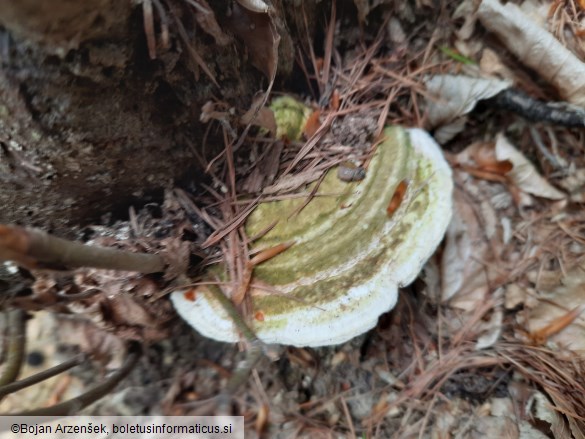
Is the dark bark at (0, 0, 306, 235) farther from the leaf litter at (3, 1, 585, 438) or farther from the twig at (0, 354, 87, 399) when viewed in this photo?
the twig at (0, 354, 87, 399)

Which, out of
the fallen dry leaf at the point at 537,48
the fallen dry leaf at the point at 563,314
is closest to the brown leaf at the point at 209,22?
the fallen dry leaf at the point at 537,48

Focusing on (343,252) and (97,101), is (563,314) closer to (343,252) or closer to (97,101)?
(343,252)

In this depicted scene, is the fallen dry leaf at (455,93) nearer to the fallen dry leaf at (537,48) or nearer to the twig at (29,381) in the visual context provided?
the fallen dry leaf at (537,48)

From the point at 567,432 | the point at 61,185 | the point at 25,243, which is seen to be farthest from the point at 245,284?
the point at 567,432

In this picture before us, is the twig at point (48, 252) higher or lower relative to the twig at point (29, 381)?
higher

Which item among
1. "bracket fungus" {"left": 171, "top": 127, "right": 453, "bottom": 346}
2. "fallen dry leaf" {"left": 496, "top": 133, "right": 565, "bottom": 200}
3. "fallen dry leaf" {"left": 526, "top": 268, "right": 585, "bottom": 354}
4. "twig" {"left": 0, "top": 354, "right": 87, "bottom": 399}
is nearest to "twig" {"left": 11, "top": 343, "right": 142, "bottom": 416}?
"twig" {"left": 0, "top": 354, "right": 87, "bottom": 399}

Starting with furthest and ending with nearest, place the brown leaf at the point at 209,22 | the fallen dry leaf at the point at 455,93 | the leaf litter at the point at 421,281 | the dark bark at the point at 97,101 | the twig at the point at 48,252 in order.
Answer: the fallen dry leaf at the point at 455,93
the leaf litter at the point at 421,281
the brown leaf at the point at 209,22
the dark bark at the point at 97,101
the twig at the point at 48,252
